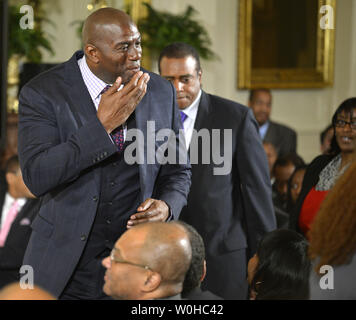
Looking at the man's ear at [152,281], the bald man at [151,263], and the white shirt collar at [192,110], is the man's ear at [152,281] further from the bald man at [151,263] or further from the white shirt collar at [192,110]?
the white shirt collar at [192,110]

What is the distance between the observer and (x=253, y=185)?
3.53 metres

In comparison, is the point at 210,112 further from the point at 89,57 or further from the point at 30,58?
the point at 30,58

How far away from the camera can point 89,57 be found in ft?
8.39

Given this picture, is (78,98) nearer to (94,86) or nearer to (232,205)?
(94,86)

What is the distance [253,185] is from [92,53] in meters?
1.31

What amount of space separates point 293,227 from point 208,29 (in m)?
4.73

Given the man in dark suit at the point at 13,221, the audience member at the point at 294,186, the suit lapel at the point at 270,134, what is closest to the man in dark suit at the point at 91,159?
the man in dark suit at the point at 13,221

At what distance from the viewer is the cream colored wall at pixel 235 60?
24.8ft

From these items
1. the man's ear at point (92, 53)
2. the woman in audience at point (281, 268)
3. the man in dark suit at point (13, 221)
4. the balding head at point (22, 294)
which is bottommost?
the man in dark suit at point (13, 221)

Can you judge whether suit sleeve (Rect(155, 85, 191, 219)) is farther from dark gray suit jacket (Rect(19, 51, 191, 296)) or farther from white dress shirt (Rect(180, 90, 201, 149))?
white dress shirt (Rect(180, 90, 201, 149))

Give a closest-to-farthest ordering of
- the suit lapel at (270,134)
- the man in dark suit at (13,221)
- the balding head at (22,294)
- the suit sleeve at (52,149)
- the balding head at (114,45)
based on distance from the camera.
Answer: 1. the balding head at (22,294)
2. the suit sleeve at (52,149)
3. the balding head at (114,45)
4. the man in dark suit at (13,221)
5. the suit lapel at (270,134)

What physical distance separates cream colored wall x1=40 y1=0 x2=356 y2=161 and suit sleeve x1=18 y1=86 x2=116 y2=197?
205 inches

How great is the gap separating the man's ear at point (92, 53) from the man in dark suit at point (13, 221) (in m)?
1.81

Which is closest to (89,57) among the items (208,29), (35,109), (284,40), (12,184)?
(35,109)
